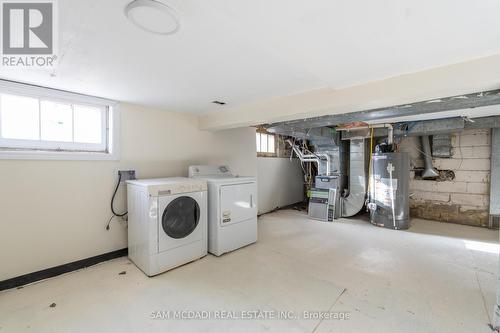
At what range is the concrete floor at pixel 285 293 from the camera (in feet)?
5.32

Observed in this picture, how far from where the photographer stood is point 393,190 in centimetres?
A: 397

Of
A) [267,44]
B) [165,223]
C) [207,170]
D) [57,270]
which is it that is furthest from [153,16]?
[57,270]

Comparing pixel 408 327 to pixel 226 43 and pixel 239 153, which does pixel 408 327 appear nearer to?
pixel 226 43

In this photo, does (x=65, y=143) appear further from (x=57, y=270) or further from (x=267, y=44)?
(x=267, y=44)

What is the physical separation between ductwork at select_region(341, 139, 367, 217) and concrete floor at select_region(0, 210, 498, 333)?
155 cm

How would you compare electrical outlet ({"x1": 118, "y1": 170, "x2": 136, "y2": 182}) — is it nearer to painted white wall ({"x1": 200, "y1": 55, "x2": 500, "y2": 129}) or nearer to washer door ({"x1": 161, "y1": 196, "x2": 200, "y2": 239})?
washer door ({"x1": 161, "y1": 196, "x2": 200, "y2": 239})

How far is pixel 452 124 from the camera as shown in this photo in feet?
11.5

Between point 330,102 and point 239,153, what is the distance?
2.39 m

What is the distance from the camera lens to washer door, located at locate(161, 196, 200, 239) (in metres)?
2.38

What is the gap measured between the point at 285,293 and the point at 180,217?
4.57 ft

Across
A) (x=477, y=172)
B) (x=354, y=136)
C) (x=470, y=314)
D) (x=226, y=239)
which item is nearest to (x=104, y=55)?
(x=226, y=239)

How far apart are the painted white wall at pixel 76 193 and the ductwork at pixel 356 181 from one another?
3.40 m

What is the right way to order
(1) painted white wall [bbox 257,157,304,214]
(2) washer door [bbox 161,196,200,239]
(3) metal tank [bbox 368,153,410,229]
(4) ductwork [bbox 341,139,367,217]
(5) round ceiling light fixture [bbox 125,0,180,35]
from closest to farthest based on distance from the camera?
1. (5) round ceiling light fixture [bbox 125,0,180,35]
2. (2) washer door [bbox 161,196,200,239]
3. (3) metal tank [bbox 368,153,410,229]
4. (4) ductwork [bbox 341,139,367,217]
5. (1) painted white wall [bbox 257,157,304,214]

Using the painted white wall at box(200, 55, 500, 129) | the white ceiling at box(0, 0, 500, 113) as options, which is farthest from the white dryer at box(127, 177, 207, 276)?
the painted white wall at box(200, 55, 500, 129)
